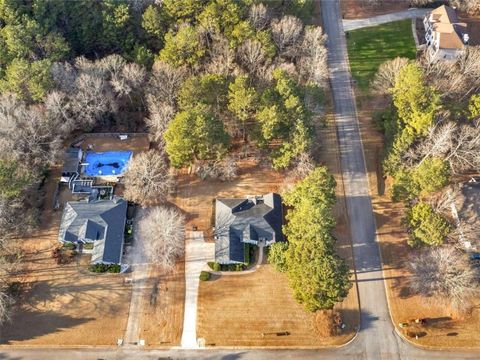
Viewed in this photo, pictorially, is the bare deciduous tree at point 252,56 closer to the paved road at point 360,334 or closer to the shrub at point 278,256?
the paved road at point 360,334

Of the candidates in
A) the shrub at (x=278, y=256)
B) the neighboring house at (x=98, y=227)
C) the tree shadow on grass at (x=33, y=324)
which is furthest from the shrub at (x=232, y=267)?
the tree shadow on grass at (x=33, y=324)

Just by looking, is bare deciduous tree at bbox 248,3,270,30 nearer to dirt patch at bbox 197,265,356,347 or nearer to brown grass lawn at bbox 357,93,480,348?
brown grass lawn at bbox 357,93,480,348

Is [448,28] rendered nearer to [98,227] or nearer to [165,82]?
[165,82]

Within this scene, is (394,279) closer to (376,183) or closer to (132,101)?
(376,183)

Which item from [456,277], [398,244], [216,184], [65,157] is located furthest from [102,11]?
[456,277]

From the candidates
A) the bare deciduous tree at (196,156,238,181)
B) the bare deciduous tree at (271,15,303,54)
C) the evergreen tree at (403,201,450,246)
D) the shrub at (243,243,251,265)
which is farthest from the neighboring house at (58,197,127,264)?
the evergreen tree at (403,201,450,246)

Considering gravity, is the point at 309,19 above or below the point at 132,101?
above
